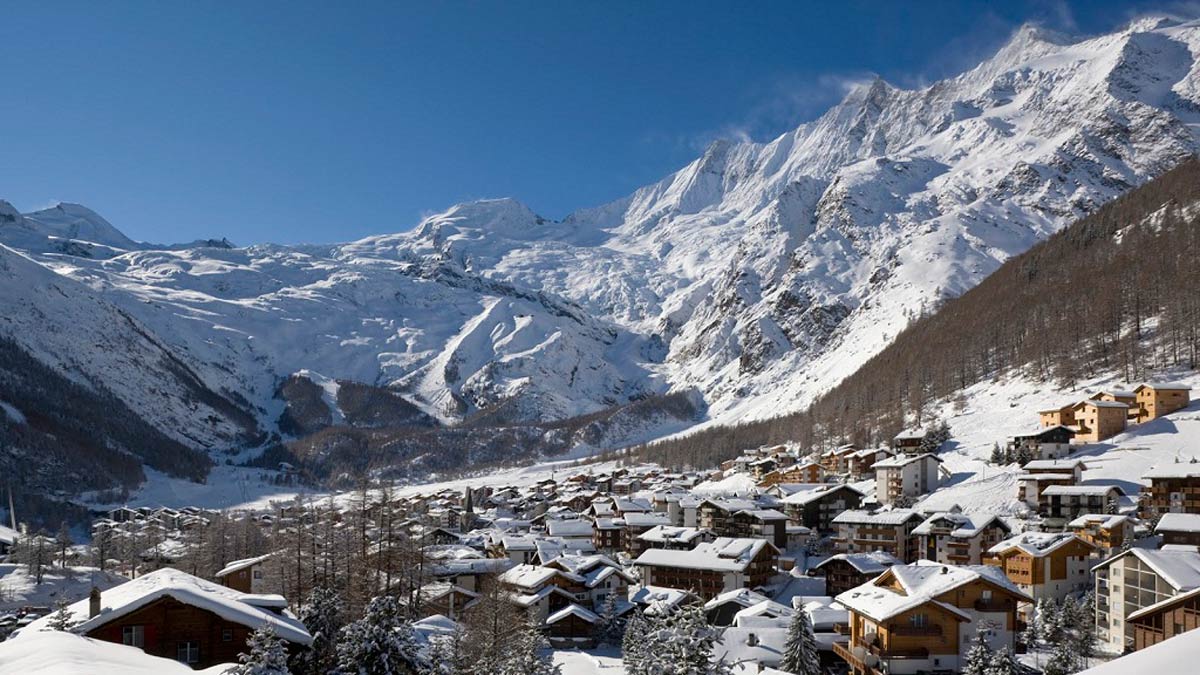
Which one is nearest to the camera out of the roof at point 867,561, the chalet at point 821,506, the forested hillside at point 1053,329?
the roof at point 867,561

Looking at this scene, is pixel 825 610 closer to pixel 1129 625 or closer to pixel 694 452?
pixel 1129 625

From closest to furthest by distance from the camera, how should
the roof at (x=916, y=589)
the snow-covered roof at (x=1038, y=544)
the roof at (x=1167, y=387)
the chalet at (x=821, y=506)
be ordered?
the roof at (x=916, y=589)
the snow-covered roof at (x=1038, y=544)
the chalet at (x=821, y=506)
the roof at (x=1167, y=387)

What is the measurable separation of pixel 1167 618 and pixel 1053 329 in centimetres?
8646

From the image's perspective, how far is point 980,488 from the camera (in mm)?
64375

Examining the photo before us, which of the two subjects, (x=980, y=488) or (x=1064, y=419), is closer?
(x=980, y=488)

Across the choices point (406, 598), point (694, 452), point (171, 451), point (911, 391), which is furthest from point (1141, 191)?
point (171, 451)

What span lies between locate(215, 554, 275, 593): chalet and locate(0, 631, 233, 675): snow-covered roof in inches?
1015

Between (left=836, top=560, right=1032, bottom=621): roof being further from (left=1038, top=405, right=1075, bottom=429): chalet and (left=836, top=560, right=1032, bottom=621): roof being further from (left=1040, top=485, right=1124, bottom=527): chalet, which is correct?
(left=1038, top=405, right=1075, bottom=429): chalet

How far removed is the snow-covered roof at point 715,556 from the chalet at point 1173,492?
24.1 m

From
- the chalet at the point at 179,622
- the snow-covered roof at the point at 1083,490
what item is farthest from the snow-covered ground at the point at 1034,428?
the chalet at the point at 179,622

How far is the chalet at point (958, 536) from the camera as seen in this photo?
5094 cm

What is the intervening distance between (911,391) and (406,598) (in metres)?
93.9

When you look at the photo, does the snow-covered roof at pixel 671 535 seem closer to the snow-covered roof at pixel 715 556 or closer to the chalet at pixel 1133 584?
the snow-covered roof at pixel 715 556

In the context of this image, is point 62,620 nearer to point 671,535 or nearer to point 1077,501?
point 671,535
